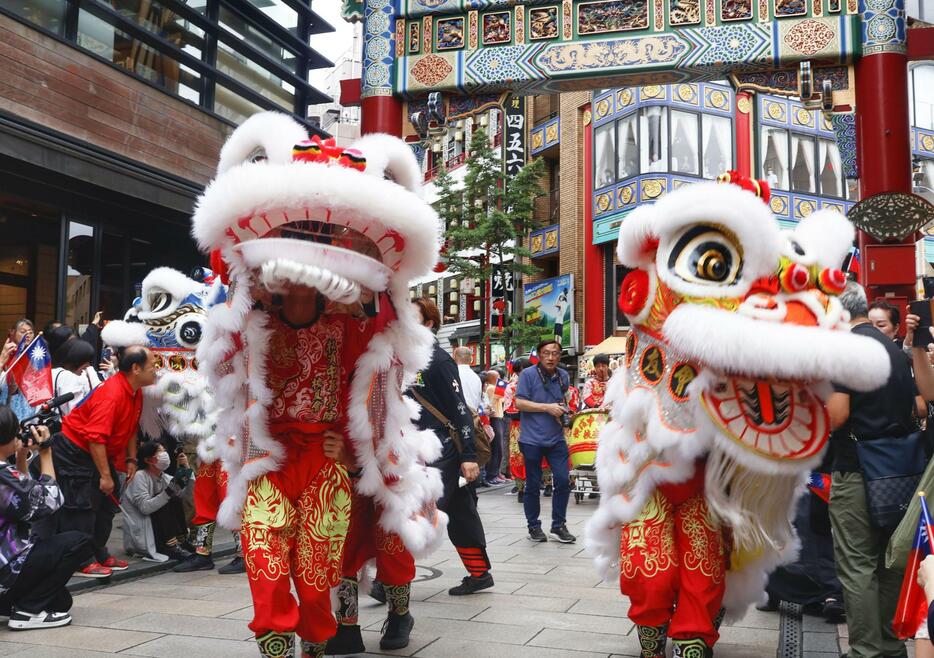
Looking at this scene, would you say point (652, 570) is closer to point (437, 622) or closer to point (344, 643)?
point (344, 643)

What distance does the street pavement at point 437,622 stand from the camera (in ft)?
15.4

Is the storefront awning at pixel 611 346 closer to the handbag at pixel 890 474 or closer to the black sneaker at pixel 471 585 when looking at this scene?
the black sneaker at pixel 471 585

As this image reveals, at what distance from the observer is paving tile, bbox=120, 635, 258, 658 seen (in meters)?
4.57

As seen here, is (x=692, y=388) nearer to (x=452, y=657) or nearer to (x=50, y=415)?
(x=452, y=657)

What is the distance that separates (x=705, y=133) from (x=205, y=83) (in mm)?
17150

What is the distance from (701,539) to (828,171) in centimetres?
2684

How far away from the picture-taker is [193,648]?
185 inches

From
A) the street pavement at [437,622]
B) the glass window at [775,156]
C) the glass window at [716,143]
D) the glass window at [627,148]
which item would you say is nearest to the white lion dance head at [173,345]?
Answer: the street pavement at [437,622]

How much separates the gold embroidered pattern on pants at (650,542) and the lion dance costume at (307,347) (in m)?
1.03

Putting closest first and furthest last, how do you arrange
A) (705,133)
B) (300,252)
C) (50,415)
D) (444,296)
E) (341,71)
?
(300,252), (50,415), (705,133), (444,296), (341,71)

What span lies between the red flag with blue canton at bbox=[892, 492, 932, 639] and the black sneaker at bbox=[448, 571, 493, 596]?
143 inches

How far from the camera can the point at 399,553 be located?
452cm

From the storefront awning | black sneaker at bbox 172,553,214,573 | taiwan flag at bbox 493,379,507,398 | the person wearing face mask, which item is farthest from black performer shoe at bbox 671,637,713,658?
the storefront awning

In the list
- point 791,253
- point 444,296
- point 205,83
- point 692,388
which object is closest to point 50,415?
point 692,388
